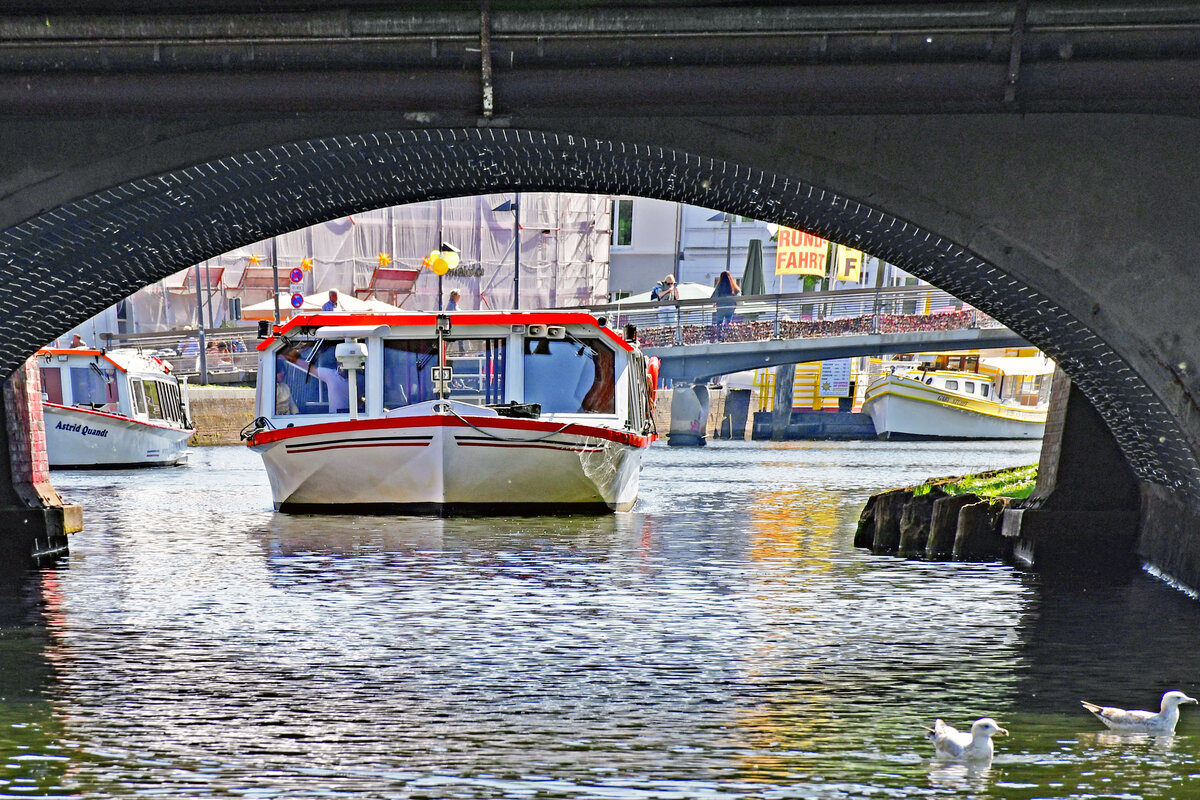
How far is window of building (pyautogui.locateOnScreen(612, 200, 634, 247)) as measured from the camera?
282ft

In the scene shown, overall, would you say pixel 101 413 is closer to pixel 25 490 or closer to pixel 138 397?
pixel 138 397

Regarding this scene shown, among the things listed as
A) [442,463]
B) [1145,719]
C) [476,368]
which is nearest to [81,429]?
[476,368]

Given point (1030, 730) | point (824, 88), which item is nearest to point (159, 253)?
point (824, 88)

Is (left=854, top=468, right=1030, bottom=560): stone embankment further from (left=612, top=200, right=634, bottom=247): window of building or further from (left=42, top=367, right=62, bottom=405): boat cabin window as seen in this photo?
(left=612, top=200, right=634, bottom=247): window of building

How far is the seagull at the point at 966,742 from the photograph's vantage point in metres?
6.68

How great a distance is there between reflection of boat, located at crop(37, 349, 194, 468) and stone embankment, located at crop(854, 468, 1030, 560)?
21.5m

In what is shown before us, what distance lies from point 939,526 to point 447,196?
613 cm

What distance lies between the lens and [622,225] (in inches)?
3396

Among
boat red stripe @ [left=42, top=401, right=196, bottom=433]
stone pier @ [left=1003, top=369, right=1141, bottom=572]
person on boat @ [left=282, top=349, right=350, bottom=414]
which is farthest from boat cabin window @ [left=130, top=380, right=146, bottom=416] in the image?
stone pier @ [left=1003, top=369, right=1141, bottom=572]

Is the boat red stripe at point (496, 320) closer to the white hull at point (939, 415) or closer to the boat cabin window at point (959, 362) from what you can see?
the white hull at point (939, 415)

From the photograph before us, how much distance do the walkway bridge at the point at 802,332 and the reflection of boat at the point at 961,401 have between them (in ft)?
21.3

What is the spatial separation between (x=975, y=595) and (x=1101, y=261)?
365 centimetres

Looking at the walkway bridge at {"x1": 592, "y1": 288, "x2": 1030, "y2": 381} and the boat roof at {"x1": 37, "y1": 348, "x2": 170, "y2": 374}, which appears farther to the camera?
the walkway bridge at {"x1": 592, "y1": 288, "x2": 1030, "y2": 381}

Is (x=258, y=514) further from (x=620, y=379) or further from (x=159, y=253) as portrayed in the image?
(x=159, y=253)
